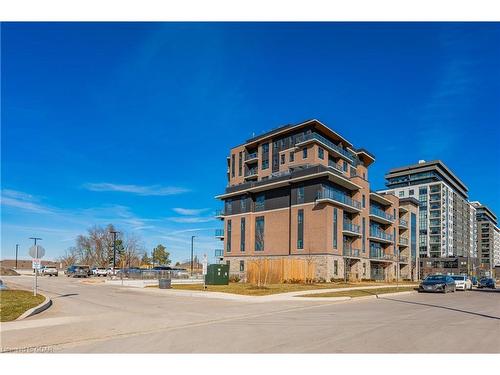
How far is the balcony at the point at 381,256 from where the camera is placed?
62.4m

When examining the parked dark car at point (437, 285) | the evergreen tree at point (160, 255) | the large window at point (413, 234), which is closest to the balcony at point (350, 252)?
the parked dark car at point (437, 285)

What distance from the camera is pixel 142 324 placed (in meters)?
13.2

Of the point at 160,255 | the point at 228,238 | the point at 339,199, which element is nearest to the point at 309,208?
the point at 339,199

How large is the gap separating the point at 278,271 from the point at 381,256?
3112cm

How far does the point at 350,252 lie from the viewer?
5412 centimetres

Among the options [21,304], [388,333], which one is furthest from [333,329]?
[21,304]

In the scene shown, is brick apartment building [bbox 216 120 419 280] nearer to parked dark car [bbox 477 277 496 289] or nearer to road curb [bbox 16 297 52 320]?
parked dark car [bbox 477 277 496 289]

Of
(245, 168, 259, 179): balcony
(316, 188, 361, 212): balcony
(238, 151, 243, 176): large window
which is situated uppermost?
(238, 151, 243, 176): large window

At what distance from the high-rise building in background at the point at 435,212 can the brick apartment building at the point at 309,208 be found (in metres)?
69.4

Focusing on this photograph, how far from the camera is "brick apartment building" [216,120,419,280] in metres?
50.7

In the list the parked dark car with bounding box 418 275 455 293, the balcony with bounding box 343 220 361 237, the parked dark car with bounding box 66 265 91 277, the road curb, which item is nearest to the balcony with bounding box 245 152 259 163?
the balcony with bounding box 343 220 361 237

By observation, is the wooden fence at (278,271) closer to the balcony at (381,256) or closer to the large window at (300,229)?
the large window at (300,229)

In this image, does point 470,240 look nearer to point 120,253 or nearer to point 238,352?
point 120,253

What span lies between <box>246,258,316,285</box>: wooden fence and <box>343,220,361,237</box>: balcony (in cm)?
1157
